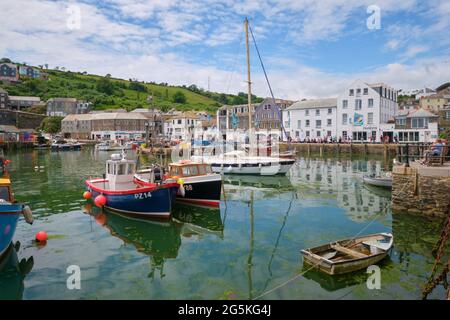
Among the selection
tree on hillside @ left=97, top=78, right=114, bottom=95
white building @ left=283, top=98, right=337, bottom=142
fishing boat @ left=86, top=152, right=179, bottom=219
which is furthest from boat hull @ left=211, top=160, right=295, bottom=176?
tree on hillside @ left=97, top=78, right=114, bottom=95

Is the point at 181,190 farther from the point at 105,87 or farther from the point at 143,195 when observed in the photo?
the point at 105,87

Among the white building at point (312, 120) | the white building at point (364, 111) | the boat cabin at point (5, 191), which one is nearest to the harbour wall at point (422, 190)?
the boat cabin at point (5, 191)

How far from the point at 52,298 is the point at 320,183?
23.4 m

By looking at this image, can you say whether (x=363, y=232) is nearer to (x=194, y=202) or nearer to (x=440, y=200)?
(x=440, y=200)

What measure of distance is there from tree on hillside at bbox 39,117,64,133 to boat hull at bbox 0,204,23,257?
131 metres

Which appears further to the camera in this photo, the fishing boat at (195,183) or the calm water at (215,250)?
the fishing boat at (195,183)

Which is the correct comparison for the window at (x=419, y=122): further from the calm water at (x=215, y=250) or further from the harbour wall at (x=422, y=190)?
the harbour wall at (x=422, y=190)

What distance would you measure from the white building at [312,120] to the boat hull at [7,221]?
65851mm

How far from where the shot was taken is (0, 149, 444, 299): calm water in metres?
9.71

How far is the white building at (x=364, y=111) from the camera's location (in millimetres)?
65250

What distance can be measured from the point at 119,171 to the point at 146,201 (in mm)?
3508

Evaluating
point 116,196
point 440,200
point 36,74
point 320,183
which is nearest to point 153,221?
point 116,196

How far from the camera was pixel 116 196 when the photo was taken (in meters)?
17.9
